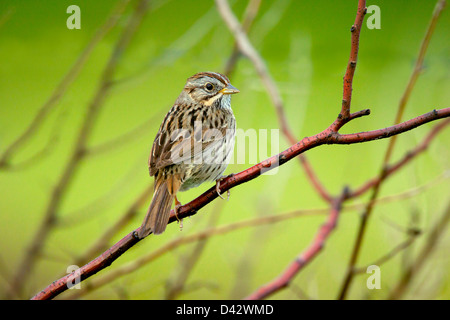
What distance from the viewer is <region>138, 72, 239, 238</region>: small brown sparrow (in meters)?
1.88

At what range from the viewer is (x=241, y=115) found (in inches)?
99.9

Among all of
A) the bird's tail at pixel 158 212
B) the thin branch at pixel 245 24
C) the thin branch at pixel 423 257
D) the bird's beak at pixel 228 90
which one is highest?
the thin branch at pixel 245 24

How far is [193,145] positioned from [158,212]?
38 centimetres

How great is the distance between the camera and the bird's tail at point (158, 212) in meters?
1.44

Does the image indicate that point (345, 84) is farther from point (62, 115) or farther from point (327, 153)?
point (327, 153)

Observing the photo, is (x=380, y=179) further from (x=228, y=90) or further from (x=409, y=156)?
(x=228, y=90)

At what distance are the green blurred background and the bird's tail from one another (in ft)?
1.29

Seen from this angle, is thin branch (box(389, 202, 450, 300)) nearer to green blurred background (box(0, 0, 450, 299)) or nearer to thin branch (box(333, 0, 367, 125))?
green blurred background (box(0, 0, 450, 299))

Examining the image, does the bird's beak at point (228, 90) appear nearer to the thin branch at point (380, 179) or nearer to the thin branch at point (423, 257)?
the thin branch at point (380, 179)

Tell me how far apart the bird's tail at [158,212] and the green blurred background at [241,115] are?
15.5 inches

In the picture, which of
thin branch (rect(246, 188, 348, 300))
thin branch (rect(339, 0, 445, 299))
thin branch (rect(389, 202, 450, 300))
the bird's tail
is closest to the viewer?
the bird's tail

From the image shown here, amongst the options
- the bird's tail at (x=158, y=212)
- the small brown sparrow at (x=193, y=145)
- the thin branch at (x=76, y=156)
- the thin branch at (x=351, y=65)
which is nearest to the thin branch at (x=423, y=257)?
the small brown sparrow at (x=193, y=145)

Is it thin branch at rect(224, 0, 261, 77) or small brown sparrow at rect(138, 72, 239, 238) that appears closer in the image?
small brown sparrow at rect(138, 72, 239, 238)

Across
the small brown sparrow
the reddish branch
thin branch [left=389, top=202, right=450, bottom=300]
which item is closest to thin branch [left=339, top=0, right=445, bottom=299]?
thin branch [left=389, top=202, right=450, bottom=300]
